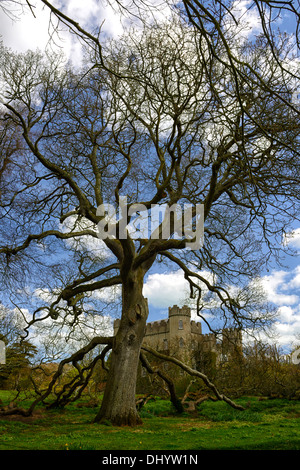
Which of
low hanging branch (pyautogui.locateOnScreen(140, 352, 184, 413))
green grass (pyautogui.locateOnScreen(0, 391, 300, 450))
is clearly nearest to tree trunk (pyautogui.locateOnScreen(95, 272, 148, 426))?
green grass (pyautogui.locateOnScreen(0, 391, 300, 450))

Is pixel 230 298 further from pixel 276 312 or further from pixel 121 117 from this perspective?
pixel 121 117

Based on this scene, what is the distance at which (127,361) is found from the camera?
10664 mm

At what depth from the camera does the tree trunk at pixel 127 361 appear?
10.1 m

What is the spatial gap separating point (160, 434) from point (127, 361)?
2490 mm

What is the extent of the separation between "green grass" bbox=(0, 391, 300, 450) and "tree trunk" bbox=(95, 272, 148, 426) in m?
0.40

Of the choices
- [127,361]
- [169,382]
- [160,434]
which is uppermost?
[127,361]

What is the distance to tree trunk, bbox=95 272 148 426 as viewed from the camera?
10.1 metres

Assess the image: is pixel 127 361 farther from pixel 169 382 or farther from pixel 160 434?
pixel 169 382

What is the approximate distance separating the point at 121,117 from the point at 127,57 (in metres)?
2.34

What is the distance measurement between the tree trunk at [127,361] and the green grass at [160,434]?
0.40 metres

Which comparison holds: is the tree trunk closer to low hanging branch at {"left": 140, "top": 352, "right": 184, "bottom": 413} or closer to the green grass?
the green grass

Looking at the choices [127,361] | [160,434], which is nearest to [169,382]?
[127,361]

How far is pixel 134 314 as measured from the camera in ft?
36.7

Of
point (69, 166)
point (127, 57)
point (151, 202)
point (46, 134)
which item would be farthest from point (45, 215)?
point (127, 57)
